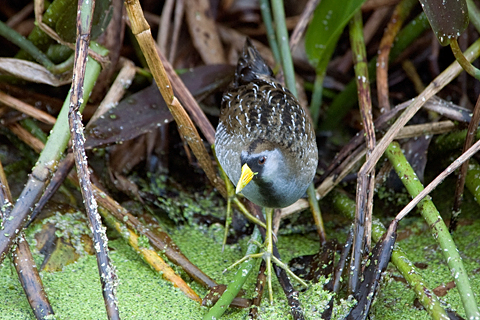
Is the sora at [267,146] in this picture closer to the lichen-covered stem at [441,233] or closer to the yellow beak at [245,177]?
the yellow beak at [245,177]

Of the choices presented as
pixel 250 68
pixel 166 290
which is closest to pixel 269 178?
pixel 166 290

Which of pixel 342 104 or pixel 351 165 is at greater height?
pixel 342 104

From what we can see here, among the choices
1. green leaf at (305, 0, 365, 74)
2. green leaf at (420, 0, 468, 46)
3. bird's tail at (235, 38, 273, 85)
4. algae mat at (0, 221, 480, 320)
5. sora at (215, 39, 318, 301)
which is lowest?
algae mat at (0, 221, 480, 320)

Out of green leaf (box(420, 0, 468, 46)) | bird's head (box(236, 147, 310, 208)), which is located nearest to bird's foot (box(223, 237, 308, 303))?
bird's head (box(236, 147, 310, 208))

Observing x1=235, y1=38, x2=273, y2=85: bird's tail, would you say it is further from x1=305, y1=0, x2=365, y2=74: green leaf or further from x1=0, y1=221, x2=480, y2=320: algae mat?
x1=0, y1=221, x2=480, y2=320: algae mat

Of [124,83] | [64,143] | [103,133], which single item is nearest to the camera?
[64,143]

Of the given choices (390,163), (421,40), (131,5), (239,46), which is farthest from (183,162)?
(421,40)

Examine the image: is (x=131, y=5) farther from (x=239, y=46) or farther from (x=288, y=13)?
(x=288, y=13)

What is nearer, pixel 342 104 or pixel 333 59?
pixel 342 104
